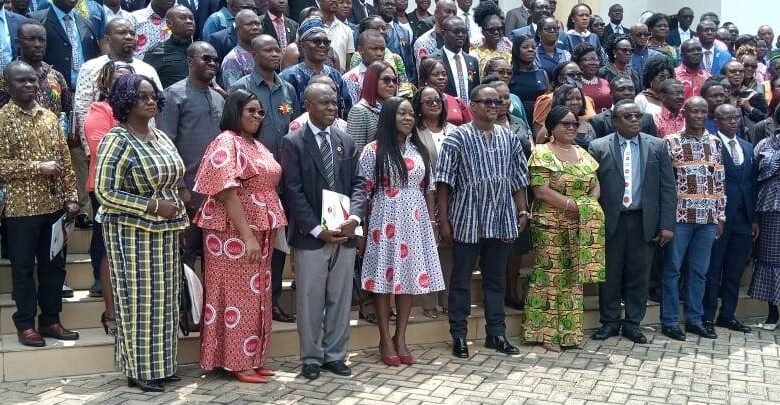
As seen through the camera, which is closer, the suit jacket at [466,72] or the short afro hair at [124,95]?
the short afro hair at [124,95]

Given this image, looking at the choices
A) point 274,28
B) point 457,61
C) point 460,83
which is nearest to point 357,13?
point 274,28

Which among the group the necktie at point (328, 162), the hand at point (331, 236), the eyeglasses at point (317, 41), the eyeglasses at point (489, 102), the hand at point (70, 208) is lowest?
the hand at point (331, 236)

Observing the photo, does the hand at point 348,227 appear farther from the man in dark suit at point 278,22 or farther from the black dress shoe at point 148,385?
the man in dark suit at point 278,22

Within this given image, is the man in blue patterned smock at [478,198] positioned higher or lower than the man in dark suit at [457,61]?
lower

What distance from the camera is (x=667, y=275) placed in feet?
25.3

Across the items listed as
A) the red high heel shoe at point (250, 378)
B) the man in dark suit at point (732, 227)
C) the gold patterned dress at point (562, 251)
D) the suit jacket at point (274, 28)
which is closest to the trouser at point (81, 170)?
the red high heel shoe at point (250, 378)

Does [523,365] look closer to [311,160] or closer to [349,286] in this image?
[349,286]

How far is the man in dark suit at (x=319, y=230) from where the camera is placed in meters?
6.00

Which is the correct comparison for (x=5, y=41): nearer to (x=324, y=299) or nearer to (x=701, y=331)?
(x=324, y=299)

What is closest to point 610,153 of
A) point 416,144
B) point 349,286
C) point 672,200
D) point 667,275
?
point 672,200

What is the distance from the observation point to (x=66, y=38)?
7691mm

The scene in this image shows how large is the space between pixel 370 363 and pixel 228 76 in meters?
2.71

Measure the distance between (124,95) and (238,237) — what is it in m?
1.17

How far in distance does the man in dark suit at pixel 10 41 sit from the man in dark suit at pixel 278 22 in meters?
2.34
